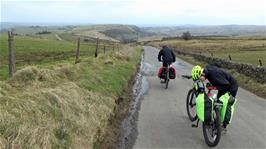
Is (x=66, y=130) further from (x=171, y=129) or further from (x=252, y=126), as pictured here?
(x=252, y=126)

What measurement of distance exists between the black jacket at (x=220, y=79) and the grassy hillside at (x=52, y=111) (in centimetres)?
280

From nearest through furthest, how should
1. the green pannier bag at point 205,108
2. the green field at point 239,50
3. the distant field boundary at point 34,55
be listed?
the green pannier bag at point 205,108 → the distant field boundary at point 34,55 → the green field at point 239,50

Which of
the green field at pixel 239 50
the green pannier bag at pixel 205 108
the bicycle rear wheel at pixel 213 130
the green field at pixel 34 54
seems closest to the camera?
the bicycle rear wheel at pixel 213 130

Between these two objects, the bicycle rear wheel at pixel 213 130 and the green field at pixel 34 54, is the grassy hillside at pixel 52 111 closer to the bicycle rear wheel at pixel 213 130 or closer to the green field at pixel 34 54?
the bicycle rear wheel at pixel 213 130

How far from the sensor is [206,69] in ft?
27.2

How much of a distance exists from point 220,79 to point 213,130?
1.11 metres

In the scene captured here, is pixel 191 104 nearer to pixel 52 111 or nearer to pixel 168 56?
pixel 52 111

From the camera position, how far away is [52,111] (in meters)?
8.34

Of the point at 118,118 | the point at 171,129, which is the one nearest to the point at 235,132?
the point at 171,129

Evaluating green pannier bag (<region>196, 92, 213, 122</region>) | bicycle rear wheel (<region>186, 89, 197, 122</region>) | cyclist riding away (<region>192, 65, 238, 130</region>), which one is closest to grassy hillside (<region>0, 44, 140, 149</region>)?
bicycle rear wheel (<region>186, 89, 197, 122</region>)

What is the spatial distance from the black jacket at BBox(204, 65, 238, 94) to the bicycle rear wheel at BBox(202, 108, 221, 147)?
0.65m

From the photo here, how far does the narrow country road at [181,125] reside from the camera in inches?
320

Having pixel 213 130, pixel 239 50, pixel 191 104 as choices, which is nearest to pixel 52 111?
pixel 213 130

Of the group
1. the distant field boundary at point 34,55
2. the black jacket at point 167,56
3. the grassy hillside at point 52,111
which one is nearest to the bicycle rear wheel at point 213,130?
the grassy hillside at point 52,111
